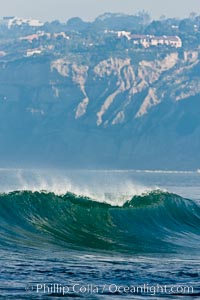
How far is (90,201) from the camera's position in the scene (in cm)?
6319

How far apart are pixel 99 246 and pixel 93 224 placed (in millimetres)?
7272

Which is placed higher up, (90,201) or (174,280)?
(90,201)

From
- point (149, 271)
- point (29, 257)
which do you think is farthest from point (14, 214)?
point (149, 271)

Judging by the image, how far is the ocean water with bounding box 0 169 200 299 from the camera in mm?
34875

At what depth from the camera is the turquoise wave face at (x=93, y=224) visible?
158 feet

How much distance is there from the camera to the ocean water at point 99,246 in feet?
114

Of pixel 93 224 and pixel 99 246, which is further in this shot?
pixel 93 224

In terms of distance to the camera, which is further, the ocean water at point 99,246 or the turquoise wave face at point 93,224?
the turquoise wave face at point 93,224

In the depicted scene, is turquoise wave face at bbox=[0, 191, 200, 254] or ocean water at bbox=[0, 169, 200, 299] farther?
turquoise wave face at bbox=[0, 191, 200, 254]

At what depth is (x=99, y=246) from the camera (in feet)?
155

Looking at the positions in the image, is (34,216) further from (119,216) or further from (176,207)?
(176,207)

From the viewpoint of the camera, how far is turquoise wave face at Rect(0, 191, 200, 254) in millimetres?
48031

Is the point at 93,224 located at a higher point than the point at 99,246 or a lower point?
higher

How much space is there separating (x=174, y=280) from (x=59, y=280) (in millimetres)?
4178
